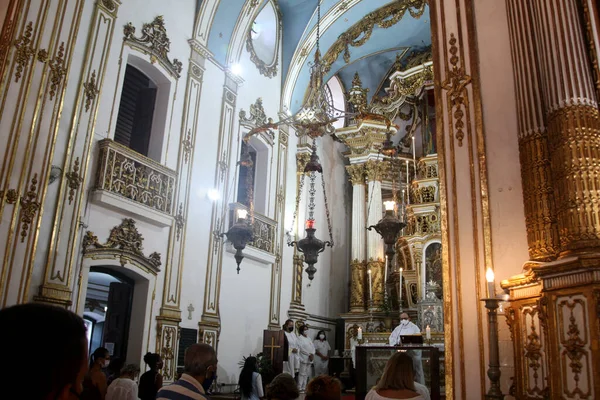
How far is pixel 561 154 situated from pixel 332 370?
10494 millimetres

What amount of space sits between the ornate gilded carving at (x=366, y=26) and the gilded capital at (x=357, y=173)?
3247mm

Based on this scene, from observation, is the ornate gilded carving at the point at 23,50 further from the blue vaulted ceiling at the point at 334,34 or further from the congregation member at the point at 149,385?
the blue vaulted ceiling at the point at 334,34

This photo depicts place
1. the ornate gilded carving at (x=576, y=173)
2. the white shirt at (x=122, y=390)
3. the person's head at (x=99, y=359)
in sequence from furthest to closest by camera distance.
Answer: the person's head at (x=99, y=359) → the white shirt at (x=122, y=390) → the ornate gilded carving at (x=576, y=173)

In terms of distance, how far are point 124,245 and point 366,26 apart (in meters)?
9.34

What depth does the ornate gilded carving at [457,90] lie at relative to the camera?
5.84m

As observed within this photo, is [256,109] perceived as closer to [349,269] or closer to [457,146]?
[349,269]

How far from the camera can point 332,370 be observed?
45.2 ft

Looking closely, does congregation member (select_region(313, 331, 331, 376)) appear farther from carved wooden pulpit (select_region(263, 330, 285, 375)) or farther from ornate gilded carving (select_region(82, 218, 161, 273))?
ornate gilded carving (select_region(82, 218, 161, 273))

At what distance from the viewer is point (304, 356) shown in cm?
1217

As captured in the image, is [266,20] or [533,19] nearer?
[533,19]

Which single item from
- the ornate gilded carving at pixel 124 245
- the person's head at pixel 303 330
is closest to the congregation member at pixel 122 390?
the ornate gilded carving at pixel 124 245

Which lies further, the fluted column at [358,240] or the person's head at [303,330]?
the fluted column at [358,240]

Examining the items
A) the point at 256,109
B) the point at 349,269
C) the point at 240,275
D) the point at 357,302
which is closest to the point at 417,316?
the point at 357,302

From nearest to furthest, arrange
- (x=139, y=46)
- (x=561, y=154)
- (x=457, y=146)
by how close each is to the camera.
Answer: (x=561, y=154) → (x=457, y=146) → (x=139, y=46)
